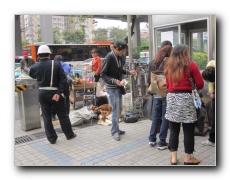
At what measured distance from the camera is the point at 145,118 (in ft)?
19.5

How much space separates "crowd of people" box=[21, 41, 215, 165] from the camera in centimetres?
329

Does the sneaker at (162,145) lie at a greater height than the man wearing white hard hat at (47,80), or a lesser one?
lesser

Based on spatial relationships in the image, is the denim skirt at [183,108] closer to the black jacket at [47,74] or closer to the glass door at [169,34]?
the black jacket at [47,74]

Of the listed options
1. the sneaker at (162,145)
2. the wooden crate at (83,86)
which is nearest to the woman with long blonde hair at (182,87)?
the sneaker at (162,145)

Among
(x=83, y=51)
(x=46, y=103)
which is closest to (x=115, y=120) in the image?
(x=46, y=103)

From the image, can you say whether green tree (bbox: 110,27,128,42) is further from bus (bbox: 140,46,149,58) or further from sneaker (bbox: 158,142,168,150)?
sneaker (bbox: 158,142,168,150)

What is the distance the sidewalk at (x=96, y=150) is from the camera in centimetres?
378

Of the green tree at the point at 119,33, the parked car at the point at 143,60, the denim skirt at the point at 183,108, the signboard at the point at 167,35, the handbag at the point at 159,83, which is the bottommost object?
the denim skirt at the point at 183,108

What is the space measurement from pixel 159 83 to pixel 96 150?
1464 millimetres

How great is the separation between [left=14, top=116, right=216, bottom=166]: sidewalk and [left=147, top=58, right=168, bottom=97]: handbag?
932mm

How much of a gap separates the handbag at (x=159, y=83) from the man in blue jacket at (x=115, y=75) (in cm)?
67

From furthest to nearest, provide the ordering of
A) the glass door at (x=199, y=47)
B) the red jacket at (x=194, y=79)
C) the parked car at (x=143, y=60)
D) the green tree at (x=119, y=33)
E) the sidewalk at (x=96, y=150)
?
the green tree at (x=119, y=33), the parked car at (x=143, y=60), the glass door at (x=199, y=47), the sidewalk at (x=96, y=150), the red jacket at (x=194, y=79)

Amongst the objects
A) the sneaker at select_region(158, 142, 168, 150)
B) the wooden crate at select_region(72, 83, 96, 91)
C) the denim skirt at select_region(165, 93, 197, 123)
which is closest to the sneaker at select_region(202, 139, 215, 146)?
the sneaker at select_region(158, 142, 168, 150)
